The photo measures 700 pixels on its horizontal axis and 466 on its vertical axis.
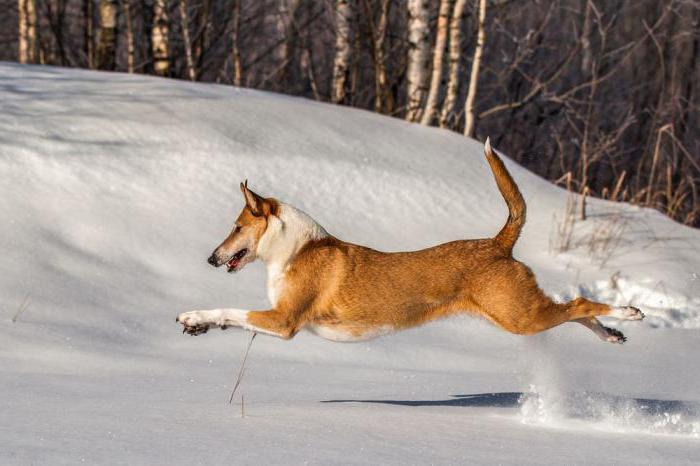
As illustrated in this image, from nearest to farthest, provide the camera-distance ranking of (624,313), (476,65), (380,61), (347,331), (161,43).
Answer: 1. (347,331)
2. (624,313)
3. (476,65)
4. (161,43)
5. (380,61)

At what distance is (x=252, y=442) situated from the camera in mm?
4039

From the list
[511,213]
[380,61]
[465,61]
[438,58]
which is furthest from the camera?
[465,61]

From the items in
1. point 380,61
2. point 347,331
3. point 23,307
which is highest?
point 347,331

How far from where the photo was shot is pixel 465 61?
22734 mm

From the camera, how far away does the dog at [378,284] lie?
5.60m

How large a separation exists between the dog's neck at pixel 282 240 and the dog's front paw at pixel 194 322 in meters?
0.54

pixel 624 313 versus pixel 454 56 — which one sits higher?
pixel 624 313

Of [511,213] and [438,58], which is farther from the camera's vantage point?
[438,58]

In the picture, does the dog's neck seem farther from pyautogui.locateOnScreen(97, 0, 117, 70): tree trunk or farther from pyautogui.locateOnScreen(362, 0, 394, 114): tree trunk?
pyautogui.locateOnScreen(362, 0, 394, 114): tree trunk

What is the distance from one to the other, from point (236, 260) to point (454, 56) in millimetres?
8295

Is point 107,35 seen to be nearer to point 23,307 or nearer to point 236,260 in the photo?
point 23,307

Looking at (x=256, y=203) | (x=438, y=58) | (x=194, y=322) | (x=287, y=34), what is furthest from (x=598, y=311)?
(x=287, y=34)

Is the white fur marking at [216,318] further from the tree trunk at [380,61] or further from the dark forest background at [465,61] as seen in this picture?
the tree trunk at [380,61]

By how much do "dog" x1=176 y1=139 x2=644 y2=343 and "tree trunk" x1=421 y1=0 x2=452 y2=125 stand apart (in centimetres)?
733
